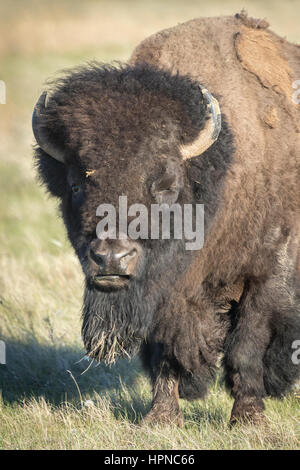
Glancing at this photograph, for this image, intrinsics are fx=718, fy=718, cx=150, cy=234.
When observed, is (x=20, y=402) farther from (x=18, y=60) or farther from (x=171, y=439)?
(x=18, y=60)

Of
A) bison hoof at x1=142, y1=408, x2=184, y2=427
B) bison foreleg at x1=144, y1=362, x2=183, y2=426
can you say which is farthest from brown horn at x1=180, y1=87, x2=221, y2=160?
bison hoof at x1=142, y1=408, x2=184, y2=427

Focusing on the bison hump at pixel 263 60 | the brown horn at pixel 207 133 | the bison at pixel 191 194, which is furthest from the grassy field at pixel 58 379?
the bison hump at pixel 263 60

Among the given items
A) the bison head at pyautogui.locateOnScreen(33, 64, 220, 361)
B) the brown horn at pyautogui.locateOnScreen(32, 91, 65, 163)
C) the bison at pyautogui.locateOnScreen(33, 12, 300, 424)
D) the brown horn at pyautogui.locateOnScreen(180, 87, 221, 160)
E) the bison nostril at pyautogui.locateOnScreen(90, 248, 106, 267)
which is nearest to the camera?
the bison nostril at pyautogui.locateOnScreen(90, 248, 106, 267)

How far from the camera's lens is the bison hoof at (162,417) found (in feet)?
16.0

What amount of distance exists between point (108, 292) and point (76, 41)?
26.5 m

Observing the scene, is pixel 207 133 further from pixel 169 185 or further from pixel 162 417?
pixel 162 417

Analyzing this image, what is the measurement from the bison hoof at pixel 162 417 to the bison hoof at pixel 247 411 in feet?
1.26

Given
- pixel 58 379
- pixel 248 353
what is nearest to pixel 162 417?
pixel 248 353

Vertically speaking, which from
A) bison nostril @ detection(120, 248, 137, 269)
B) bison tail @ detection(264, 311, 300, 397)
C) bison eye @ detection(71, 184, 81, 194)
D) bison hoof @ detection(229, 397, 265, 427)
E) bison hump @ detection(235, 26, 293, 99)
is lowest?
bison hoof @ detection(229, 397, 265, 427)

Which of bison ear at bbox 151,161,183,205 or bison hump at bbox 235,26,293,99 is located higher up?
bison hump at bbox 235,26,293,99

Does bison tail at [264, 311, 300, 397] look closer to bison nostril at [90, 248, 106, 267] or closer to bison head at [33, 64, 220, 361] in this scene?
bison head at [33, 64, 220, 361]

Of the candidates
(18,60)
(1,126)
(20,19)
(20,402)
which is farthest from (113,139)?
(20,19)

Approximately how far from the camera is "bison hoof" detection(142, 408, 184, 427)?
4875 mm
